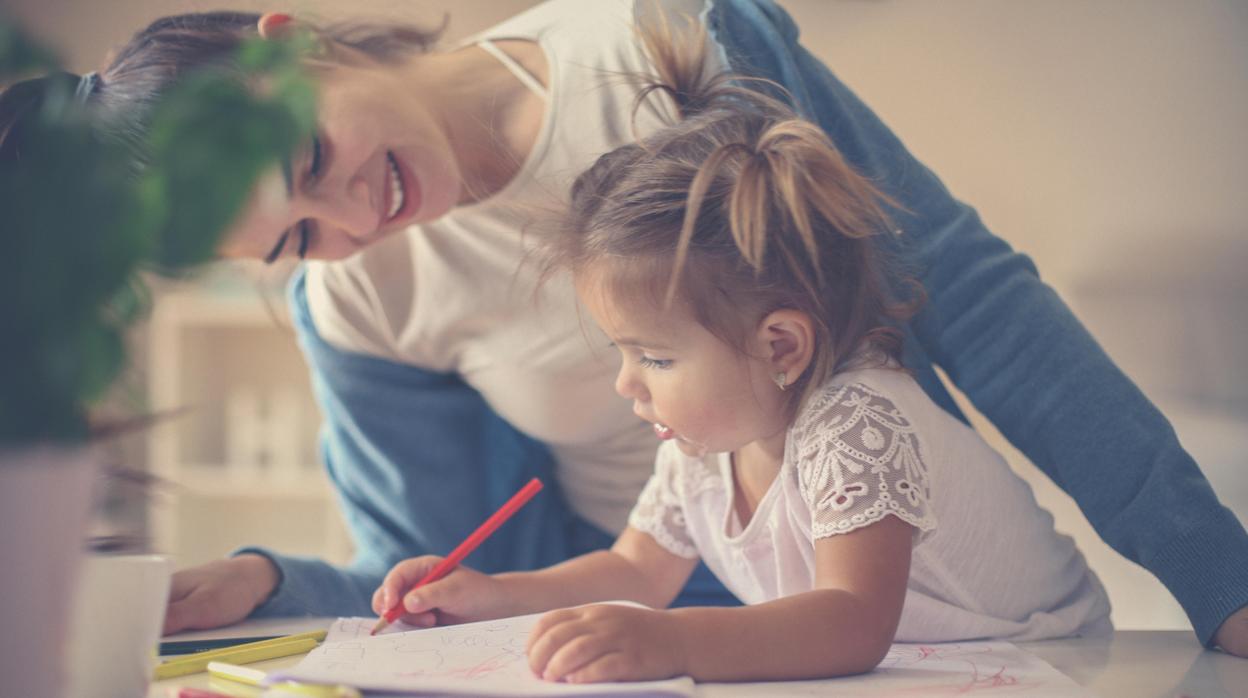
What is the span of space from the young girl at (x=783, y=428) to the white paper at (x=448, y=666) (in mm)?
54

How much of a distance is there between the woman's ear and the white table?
486 millimetres

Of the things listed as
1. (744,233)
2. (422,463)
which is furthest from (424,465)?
(744,233)

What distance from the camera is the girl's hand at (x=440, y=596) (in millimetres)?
795

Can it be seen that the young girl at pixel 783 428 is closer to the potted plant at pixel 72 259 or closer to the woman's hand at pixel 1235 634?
the woman's hand at pixel 1235 634

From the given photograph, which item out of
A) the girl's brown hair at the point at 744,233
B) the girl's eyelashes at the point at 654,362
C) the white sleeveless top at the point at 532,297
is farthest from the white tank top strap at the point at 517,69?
the girl's eyelashes at the point at 654,362

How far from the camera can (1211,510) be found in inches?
31.8

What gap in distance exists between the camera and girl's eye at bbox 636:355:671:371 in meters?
0.78

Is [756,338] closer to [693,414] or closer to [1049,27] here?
[693,414]

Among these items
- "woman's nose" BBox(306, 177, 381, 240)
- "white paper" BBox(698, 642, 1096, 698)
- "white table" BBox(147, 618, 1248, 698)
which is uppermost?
"woman's nose" BBox(306, 177, 381, 240)

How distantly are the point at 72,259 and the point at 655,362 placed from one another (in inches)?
18.7

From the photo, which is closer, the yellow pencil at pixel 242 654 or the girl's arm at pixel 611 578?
the yellow pencil at pixel 242 654

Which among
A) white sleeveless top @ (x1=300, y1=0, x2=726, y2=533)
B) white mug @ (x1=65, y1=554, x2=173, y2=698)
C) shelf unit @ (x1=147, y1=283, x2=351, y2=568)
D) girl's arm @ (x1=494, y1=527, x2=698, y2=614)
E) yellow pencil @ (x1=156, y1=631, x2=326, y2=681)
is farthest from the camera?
shelf unit @ (x1=147, y1=283, x2=351, y2=568)

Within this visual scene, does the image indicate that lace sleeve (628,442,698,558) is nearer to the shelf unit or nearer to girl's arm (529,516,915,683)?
girl's arm (529,516,915,683)

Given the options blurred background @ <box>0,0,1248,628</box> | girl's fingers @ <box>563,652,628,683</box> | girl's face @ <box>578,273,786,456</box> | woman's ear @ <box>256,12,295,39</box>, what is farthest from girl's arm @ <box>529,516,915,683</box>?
blurred background @ <box>0,0,1248,628</box>
